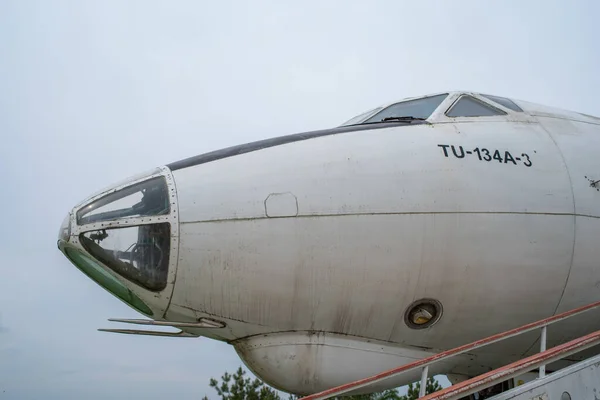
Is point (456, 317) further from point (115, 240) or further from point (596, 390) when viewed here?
point (115, 240)

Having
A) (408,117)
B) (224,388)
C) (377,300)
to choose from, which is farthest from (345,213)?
(224,388)

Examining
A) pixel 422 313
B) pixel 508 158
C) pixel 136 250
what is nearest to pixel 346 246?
pixel 422 313

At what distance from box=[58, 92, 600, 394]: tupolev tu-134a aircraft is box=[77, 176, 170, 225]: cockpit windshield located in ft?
0.04

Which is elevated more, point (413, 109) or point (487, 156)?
point (413, 109)

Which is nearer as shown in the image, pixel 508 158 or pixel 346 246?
pixel 346 246

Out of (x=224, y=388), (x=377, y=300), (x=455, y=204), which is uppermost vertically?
(x=455, y=204)

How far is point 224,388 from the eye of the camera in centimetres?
2412

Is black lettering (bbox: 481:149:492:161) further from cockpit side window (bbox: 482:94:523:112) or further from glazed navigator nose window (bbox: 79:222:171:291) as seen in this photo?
glazed navigator nose window (bbox: 79:222:171:291)

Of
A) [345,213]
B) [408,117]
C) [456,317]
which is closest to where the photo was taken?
[345,213]

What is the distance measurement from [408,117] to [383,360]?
8.06ft

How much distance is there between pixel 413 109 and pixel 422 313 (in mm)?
2451

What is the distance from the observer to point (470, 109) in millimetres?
6324

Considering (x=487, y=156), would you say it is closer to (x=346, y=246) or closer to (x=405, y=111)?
(x=405, y=111)

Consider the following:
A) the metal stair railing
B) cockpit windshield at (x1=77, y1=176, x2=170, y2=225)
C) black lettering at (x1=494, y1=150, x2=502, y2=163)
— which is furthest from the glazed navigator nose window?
black lettering at (x1=494, y1=150, x2=502, y2=163)
